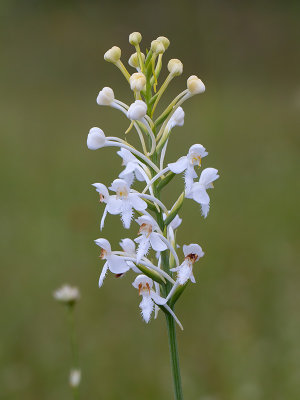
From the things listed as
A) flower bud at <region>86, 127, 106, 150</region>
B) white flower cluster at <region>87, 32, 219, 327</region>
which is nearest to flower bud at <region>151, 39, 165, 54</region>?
white flower cluster at <region>87, 32, 219, 327</region>

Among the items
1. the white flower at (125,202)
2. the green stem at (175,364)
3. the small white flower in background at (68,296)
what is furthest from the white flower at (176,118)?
the small white flower in background at (68,296)

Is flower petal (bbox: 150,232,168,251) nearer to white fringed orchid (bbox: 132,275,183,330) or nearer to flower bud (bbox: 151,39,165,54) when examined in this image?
white fringed orchid (bbox: 132,275,183,330)

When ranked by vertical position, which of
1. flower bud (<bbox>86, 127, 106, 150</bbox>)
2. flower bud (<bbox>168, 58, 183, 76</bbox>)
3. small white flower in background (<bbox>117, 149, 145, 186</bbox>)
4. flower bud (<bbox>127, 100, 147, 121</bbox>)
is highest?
flower bud (<bbox>168, 58, 183, 76</bbox>)

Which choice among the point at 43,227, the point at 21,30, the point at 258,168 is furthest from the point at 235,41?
the point at 43,227

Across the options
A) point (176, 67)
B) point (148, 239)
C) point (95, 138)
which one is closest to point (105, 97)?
point (95, 138)

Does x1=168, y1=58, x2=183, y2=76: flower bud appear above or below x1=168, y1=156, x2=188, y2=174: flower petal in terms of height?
above

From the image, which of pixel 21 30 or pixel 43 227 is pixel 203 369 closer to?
pixel 43 227
